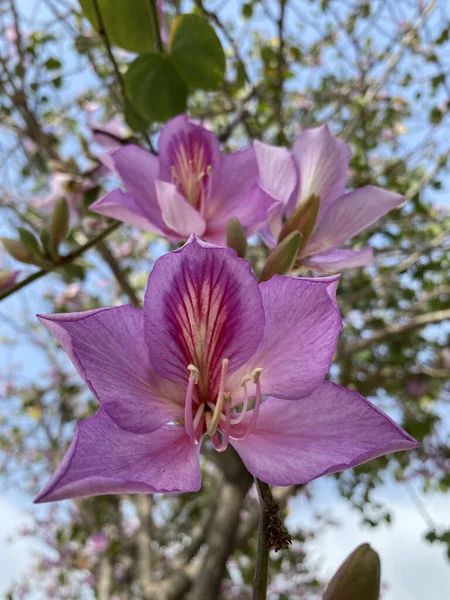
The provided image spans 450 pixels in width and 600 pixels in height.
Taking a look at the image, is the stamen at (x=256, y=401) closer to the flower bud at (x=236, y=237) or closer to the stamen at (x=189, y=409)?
the stamen at (x=189, y=409)

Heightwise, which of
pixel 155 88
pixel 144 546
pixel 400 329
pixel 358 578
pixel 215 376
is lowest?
pixel 144 546

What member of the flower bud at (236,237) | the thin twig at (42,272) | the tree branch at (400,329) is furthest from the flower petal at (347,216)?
the tree branch at (400,329)

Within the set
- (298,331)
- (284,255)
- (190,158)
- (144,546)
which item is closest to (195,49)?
(190,158)

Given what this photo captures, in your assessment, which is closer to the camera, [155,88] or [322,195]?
[322,195]

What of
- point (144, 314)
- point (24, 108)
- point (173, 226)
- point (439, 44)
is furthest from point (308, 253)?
point (439, 44)

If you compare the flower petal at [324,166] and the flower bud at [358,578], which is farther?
the flower petal at [324,166]

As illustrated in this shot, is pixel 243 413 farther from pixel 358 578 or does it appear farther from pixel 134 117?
pixel 134 117

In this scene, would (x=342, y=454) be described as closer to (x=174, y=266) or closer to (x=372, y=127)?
(x=174, y=266)
